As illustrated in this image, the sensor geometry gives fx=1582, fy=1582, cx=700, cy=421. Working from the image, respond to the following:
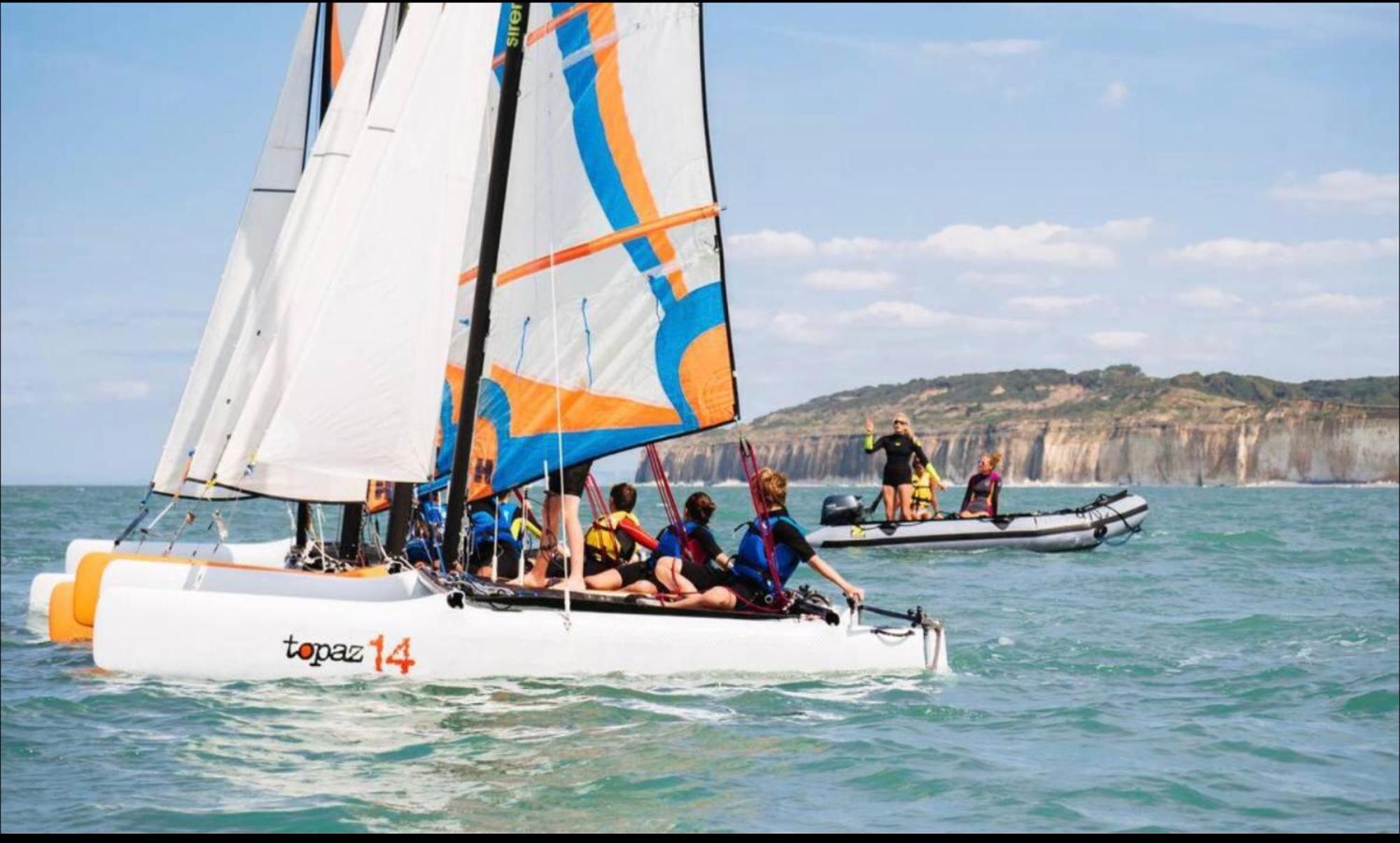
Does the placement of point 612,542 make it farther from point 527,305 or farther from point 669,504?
point 527,305

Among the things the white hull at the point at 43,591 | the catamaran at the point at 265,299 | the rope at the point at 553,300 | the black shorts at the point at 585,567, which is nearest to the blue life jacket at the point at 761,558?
the black shorts at the point at 585,567

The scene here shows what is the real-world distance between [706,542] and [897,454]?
1404cm

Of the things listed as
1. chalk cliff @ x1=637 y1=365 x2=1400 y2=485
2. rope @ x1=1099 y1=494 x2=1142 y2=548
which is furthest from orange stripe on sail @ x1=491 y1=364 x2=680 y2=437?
chalk cliff @ x1=637 y1=365 x2=1400 y2=485

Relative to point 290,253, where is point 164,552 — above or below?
below

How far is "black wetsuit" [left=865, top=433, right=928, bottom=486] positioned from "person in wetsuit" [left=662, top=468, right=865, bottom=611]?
1185 cm

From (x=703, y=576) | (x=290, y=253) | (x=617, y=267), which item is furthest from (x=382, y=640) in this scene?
(x=290, y=253)

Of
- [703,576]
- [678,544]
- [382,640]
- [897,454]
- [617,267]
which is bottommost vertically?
[382,640]

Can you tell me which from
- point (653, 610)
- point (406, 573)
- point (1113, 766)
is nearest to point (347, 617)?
point (406, 573)

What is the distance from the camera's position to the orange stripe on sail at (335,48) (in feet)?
62.8

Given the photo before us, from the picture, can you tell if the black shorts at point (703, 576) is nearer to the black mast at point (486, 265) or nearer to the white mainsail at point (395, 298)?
the black mast at point (486, 265)

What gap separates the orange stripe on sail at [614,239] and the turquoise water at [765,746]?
11.3ft

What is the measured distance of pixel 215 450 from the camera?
50.1 feet

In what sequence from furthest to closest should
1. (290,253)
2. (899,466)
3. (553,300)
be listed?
(899,466) → (290,253) → (553,300)

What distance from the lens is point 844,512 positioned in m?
29.3
